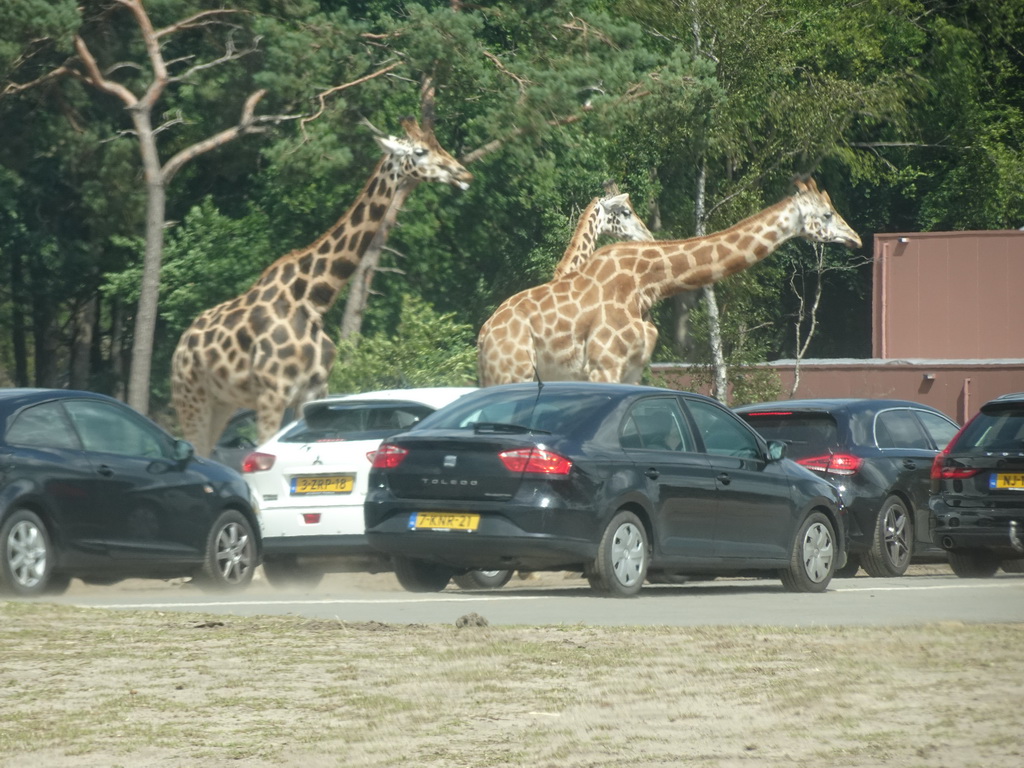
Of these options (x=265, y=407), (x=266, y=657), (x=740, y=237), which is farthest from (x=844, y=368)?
(x=266, y=657)

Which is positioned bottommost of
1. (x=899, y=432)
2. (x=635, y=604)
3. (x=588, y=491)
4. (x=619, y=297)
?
(x=635, y=604)

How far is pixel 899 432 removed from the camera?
58.5 feet

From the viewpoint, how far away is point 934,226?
47.3 m

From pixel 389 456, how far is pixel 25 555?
2.51 metres

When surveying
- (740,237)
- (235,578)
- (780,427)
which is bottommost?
A: (235,578)

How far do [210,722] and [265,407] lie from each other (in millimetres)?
13823

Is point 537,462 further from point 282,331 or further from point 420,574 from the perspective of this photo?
point 282,331

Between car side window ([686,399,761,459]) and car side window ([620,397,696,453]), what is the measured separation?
0.18 m

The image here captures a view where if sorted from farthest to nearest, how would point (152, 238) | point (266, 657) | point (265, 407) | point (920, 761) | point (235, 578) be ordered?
point (152, 238) < point (265, 407) < point (235, 578) < point (266, 657) < point (920, 761)

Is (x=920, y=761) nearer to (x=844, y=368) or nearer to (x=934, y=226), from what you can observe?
(x=844, y=368)

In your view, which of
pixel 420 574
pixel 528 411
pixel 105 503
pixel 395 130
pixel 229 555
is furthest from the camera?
pixel 395 130

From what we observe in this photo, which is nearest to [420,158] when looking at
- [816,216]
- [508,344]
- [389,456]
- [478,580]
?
[508,344]

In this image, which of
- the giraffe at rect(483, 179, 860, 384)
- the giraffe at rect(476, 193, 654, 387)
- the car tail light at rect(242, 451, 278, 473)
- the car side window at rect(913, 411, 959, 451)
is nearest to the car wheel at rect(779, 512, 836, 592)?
the car side window at rect(913, 411, 959, 451)

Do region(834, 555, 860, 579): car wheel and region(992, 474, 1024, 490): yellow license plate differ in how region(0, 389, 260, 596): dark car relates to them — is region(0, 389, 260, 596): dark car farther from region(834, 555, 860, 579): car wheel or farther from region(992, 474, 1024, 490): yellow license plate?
region(992, 474, 1024, 490): yellow license plate
